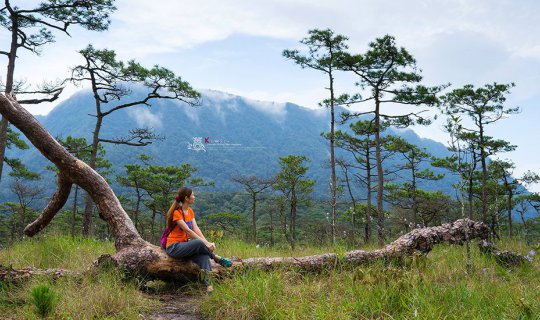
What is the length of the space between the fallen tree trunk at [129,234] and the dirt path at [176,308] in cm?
39

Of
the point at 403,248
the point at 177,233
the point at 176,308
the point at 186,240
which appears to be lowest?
the point at 176,308

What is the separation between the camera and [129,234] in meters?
5.40

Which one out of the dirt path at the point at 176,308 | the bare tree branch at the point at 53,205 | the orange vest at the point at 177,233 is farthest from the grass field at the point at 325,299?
the bare tree branch at the point at 53,205

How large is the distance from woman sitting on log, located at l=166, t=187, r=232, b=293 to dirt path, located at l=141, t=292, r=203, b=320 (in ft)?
1.24

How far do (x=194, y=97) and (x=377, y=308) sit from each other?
13.1 meters

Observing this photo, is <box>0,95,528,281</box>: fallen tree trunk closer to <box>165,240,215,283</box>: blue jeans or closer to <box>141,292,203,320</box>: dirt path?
<box>165,240,215,283</box>: blue jeans

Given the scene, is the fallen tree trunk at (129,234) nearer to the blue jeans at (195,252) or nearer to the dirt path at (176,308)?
the blue jeans at (195,252)

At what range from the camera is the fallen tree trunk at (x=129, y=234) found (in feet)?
16.5

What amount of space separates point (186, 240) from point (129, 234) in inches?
33.8

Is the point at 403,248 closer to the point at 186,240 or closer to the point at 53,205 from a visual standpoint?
the point at 186,240

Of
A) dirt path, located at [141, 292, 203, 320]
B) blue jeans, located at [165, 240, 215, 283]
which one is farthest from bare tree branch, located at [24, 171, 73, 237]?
dirt path, located at [141, 292, 203, 320]

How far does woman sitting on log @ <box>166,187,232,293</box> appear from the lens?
4941mm

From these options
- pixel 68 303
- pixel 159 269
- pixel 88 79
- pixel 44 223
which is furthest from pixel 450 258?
pixel 88 79

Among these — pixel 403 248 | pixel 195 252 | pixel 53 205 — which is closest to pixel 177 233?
pixel 195 252
